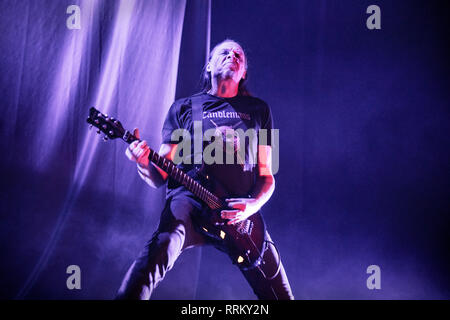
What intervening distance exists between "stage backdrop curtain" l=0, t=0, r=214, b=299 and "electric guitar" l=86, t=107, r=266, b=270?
0.46m

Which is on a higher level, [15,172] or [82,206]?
[15,172]

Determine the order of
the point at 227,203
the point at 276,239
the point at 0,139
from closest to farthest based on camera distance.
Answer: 1. the point at 227,203
2. the point at 0,139
3. the point at 276,239

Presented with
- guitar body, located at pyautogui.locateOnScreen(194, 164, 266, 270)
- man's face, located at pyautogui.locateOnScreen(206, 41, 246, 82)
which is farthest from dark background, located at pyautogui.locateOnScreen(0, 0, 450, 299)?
guitar body, located at pyautogui.locateOnScreen(194, 164, 266, 270)

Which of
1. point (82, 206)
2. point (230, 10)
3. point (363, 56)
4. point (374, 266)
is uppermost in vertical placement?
point (230, 10)

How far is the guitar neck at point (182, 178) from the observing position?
6.16 ft

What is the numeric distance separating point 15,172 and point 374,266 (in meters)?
2.40

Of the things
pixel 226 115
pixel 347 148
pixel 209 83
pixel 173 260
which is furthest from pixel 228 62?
pixel 173 260

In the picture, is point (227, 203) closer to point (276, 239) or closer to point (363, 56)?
point (276, 239)

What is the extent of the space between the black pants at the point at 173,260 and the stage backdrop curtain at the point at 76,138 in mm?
506

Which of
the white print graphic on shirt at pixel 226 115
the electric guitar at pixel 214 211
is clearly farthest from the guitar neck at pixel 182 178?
the white print graphic on shirt at pixel 226 115

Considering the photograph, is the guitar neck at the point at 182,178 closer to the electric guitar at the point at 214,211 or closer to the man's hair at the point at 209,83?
the electric guitar at the point at 214,211

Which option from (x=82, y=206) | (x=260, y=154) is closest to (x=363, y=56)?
(x=260, y=154)

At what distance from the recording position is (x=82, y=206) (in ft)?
7.41

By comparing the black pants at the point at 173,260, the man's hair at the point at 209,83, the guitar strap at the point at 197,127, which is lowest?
the black pants at the point at 173,260
